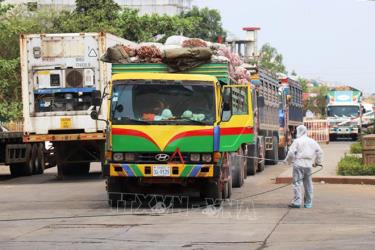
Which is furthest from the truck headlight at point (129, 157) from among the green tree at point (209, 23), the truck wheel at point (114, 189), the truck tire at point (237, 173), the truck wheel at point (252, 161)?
the green tree at point (209, 23)

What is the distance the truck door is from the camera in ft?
55.2

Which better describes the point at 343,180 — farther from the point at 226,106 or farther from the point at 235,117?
the point at 226,106

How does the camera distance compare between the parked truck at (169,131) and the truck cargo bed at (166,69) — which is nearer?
the parked truck at (169,131)

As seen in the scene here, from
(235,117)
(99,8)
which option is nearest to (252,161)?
(235,117)

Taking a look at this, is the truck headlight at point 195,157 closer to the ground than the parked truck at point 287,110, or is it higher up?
closer to the ground

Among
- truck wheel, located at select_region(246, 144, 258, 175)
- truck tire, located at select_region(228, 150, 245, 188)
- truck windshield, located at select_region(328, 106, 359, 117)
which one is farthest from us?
truck windshield, located at select_region(328, 106, 359, 117)

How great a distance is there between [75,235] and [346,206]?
19.5ft

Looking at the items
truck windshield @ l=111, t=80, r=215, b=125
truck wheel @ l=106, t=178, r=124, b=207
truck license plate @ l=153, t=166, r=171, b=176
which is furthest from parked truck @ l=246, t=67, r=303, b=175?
truck license plate @ l=153, t=166, r=171, b=176

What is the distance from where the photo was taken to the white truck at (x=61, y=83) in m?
23.9

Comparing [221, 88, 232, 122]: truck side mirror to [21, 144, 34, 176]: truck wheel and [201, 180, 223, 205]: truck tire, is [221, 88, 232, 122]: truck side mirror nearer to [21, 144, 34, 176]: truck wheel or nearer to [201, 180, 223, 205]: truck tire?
[201, 180, 223, 205]: truck tire

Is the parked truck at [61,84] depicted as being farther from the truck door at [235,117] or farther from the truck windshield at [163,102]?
the truck windshield at [163,102]

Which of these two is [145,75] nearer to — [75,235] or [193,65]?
[193,65]

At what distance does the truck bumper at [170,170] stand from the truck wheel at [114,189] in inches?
25.6

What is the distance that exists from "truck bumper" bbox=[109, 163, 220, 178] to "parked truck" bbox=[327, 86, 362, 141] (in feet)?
142
